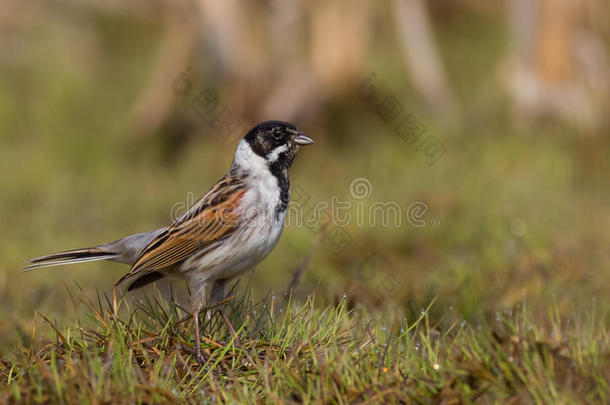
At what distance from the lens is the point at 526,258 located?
7.35 metres

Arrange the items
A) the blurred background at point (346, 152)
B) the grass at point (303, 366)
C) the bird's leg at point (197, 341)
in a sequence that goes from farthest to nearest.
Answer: the blurred background at point (346, 152)
the bird's leg at point (197, 341)
the grass at point (303, 366)

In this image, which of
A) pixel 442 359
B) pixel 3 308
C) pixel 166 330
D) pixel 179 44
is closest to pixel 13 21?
pixel 179 44

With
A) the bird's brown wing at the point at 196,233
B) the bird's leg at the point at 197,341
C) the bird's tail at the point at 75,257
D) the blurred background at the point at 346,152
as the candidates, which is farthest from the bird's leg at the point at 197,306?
the blurred background at the point at 346,152

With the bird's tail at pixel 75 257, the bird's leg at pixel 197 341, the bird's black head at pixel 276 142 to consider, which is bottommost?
the bird's leg at pixel 197 341

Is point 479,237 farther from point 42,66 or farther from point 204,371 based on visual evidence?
point 42,66

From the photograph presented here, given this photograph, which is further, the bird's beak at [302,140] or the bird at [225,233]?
the bird's beak at [302,140]

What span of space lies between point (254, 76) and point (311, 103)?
879 millimetres

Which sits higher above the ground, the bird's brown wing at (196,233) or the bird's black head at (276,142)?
the bird's black head at (276,142)

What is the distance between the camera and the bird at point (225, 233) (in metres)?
4.70

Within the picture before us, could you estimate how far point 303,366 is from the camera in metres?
3.87

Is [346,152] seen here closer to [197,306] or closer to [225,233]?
[225,233]

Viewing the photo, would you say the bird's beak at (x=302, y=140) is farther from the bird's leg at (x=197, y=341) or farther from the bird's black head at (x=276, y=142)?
the bird's leg at (x=197, y=341)

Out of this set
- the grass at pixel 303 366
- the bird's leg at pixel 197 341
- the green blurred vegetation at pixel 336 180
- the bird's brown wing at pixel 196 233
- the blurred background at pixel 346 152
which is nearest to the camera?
the grass at pixel 303 366

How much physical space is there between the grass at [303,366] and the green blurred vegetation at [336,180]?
0.83m
